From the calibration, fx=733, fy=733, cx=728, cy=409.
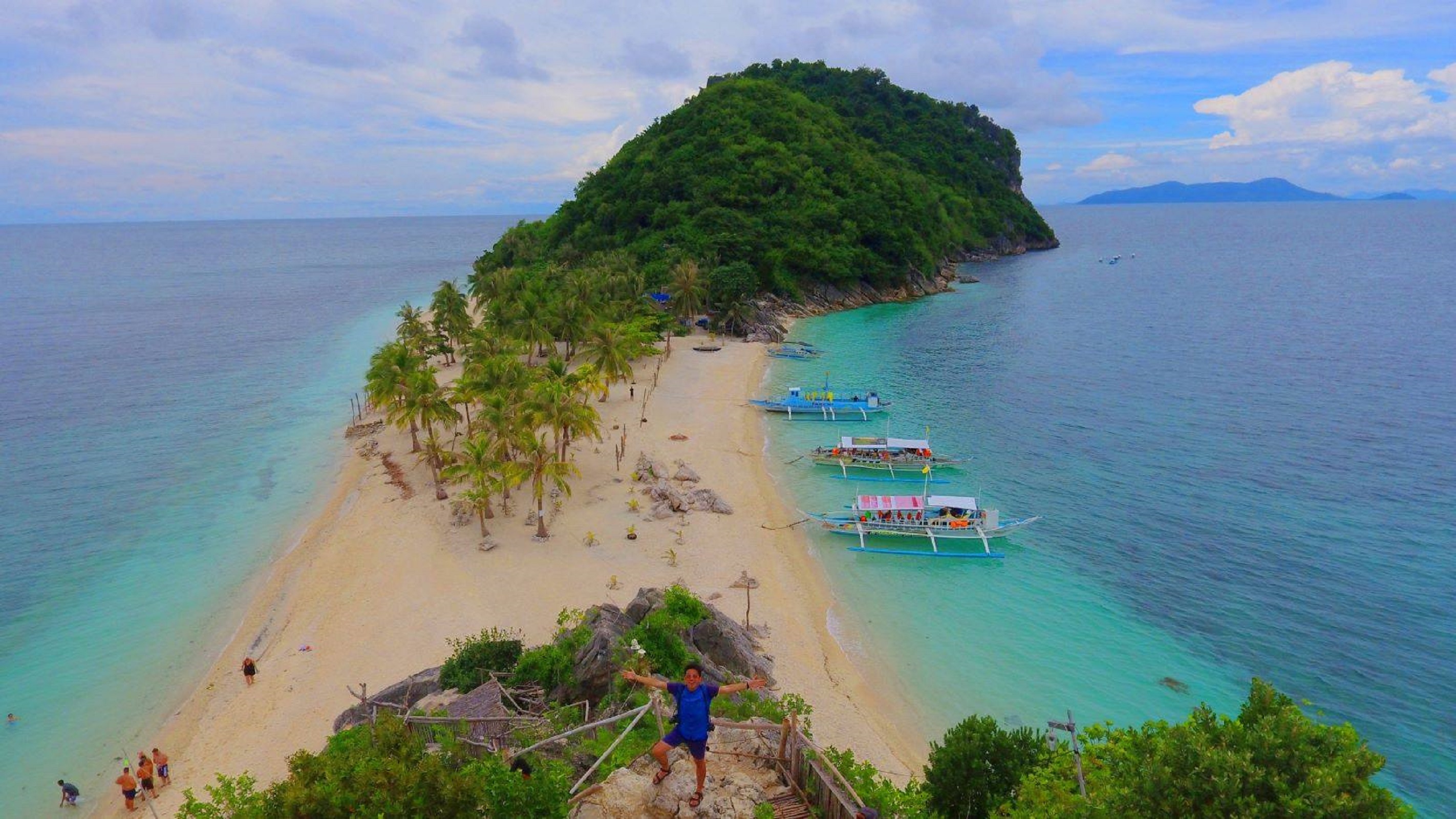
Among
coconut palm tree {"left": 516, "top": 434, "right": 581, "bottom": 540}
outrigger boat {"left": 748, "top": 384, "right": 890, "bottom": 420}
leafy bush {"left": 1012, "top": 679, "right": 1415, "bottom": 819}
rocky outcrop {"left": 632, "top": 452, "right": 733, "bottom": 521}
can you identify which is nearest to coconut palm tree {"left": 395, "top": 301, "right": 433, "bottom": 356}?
outrigger boat {"left": 748, "top": 384, "right": 890, "bottom": 420}

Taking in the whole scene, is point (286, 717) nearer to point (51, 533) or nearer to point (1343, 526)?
point (51, 533)

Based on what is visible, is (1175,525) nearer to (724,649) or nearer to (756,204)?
(724,649)

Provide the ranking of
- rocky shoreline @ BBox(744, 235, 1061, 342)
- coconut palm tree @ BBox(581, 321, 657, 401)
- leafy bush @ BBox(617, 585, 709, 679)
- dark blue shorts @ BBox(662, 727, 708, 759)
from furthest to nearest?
rocky shoreline @ BBox(744, 235, 1061, 342) < coconut palm tree @ BBox(581, 321, 657, 401) < leafy bush @ BBox(617, 585, 709, 679) < dark blue shorts @ BBox(662, 727, 708, 759)

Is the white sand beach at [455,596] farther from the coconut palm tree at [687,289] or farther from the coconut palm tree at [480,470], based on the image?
the coconut palm tree at [687,289]

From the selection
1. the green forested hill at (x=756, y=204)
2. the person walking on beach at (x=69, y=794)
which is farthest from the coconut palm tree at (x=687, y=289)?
the person walking on beach at (x=69, y=794)

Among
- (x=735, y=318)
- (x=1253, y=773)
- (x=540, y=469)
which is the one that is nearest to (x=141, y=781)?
(x=540, y=469)

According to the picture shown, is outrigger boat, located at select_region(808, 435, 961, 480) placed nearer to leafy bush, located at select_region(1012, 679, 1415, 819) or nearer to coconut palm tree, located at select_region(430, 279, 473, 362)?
leafy bush, located at select_region(1012, 679, 1415, 819)
